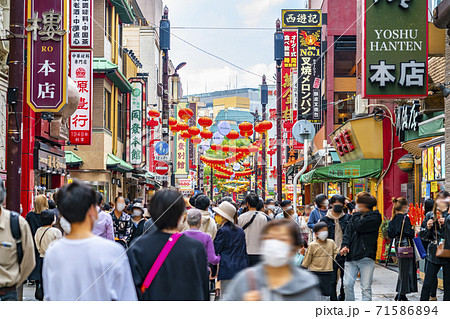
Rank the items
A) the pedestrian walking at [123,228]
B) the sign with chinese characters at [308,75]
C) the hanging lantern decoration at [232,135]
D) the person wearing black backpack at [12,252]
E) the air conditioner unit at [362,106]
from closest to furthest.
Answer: the person wearing black backpack at [12,252], the pedestrian walking at [123,228], the air conditioner unit at [362,106], the hanging lantern decoration at [232,135], the sign with chinese characters at [308,75]

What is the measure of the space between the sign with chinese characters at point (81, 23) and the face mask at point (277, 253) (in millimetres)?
18007

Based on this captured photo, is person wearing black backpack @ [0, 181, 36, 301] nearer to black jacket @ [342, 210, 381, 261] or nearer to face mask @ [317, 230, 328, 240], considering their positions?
face mask @ [317, 230, 328, 240]

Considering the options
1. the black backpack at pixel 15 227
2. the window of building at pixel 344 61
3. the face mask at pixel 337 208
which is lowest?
the face mask at pixel 337 208

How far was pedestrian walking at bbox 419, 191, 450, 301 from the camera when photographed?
30.7ft

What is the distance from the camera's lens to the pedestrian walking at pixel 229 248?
8.93 m

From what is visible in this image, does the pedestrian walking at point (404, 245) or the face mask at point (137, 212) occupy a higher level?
the face mask at point (137, 212)

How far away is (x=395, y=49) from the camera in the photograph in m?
14.0

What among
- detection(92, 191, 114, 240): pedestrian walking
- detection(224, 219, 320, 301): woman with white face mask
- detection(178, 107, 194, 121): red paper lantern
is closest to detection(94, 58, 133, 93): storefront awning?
detection(178, 107, 194, 121): red paper lantern

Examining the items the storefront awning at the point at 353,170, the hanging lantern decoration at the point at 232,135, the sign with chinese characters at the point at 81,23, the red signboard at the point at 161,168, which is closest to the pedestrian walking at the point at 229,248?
the storefront awning at the point at 353,170

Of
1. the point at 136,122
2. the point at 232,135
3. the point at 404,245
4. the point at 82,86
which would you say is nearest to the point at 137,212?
the point at 404,245

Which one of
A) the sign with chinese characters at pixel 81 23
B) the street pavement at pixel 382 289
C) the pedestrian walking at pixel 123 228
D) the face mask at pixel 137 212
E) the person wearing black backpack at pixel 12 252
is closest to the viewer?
the person wearing black backpack at pixel 12 252

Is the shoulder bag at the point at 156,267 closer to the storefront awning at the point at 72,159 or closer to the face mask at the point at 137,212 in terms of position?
the face mask at the point at 137,212
